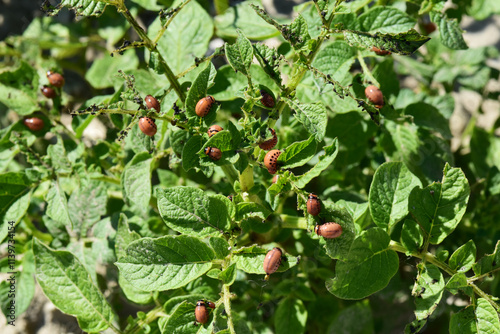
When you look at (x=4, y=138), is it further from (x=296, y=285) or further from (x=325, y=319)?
(x=325, y=319)

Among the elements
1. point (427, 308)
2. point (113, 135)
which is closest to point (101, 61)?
point (113, 135)

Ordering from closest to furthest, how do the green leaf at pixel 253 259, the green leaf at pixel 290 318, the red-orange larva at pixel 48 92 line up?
the green leaf at pixel 253 259, the green leaf at pixel 290 318, the red-orange larva at pixel 48 92

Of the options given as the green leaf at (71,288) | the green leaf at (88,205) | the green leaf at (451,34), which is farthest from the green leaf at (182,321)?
the green leaf at (451,34)

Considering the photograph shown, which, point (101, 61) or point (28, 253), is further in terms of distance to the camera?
point (101, 61)

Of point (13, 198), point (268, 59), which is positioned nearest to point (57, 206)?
point (13, 198)

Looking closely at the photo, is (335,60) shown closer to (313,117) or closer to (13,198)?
(313,117)

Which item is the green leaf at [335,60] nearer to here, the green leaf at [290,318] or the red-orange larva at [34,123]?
the green leaf at [290,318]
